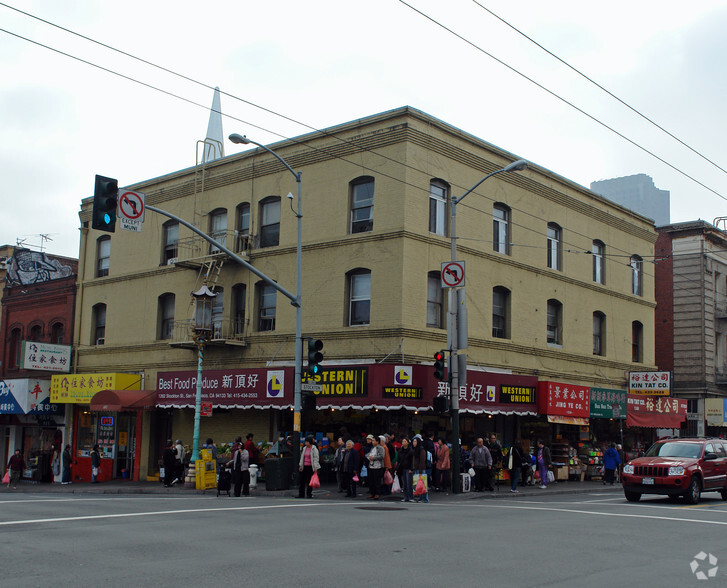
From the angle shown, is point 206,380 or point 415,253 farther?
point 206,380

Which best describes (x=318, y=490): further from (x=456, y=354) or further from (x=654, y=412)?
(x=654, y=412)

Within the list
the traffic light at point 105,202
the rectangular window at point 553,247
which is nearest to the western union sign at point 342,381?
the traffic light at point 105,202

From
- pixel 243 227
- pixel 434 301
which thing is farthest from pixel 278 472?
pixel 243 227

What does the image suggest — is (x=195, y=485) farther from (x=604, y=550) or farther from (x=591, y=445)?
(x=604, y=550)

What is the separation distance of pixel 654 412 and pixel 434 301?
12852 mm

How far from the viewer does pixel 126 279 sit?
112 feet

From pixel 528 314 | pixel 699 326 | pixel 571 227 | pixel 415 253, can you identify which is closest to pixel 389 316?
pixel 415 253

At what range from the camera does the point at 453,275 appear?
23.3 meters

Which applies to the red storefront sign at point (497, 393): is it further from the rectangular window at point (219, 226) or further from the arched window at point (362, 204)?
the rectangular window at point (219, 226)

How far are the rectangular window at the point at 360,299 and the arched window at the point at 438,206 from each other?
2740mm

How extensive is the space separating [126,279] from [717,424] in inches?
1176

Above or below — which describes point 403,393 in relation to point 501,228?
below

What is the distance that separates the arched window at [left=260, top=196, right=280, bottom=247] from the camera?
2925 cm

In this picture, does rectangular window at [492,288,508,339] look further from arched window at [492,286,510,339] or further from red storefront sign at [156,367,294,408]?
red storefront sign at [156,367,294,408]
